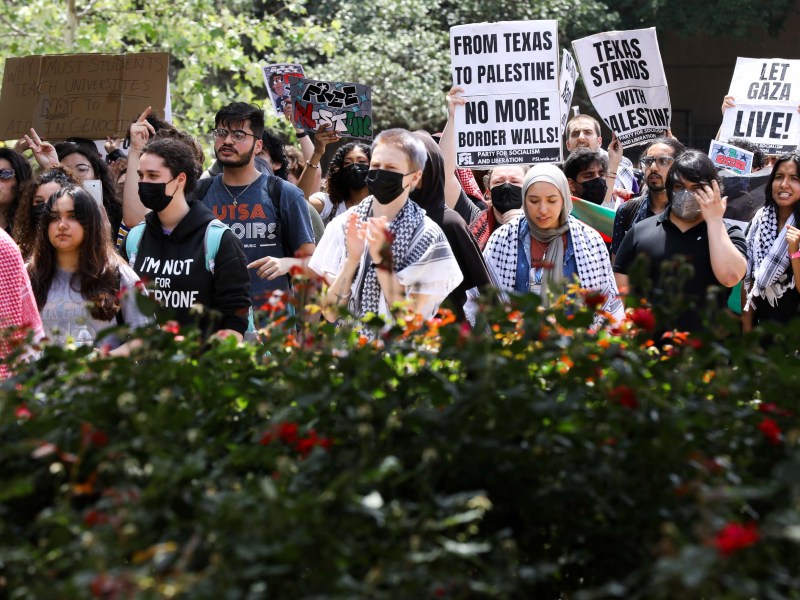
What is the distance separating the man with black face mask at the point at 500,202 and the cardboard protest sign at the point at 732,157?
8.51 feet

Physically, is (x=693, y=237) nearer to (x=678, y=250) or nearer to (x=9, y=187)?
(x=678, y=250)

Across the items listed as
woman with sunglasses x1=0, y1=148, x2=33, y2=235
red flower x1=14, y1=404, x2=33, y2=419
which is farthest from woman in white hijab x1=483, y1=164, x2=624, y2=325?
red flower x1=14, y1=404, x2=33, y2=419

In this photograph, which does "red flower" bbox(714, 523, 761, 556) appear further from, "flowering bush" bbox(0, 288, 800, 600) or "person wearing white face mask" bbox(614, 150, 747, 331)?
"person wearing white face mask" bbox(614, 150, 747, 331)

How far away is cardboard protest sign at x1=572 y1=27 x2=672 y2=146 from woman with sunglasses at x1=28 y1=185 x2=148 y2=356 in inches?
196

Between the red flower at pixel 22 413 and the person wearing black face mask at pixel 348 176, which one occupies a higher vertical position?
the person wearing black face mask at pixel 348 176

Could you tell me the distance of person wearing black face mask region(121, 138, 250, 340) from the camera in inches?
224

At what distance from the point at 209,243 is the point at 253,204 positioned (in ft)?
3.76

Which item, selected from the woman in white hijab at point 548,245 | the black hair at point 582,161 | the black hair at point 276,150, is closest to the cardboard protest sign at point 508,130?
the black hair at point 582,161

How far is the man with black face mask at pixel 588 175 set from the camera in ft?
28.1

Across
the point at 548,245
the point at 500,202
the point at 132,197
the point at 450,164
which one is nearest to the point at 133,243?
the point at 132,197

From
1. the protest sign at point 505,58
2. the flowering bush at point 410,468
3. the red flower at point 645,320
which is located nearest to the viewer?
the flowering bush at point 410,468

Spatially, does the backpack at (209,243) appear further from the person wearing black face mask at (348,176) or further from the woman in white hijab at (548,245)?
the person wearing black face mask at (348,176)

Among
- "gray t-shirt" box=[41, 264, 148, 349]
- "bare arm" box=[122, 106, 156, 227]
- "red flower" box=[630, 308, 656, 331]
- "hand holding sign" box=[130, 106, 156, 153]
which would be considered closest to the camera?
"red flower" box=[630, 308, 656, 331]

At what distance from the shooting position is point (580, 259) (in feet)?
20.2
